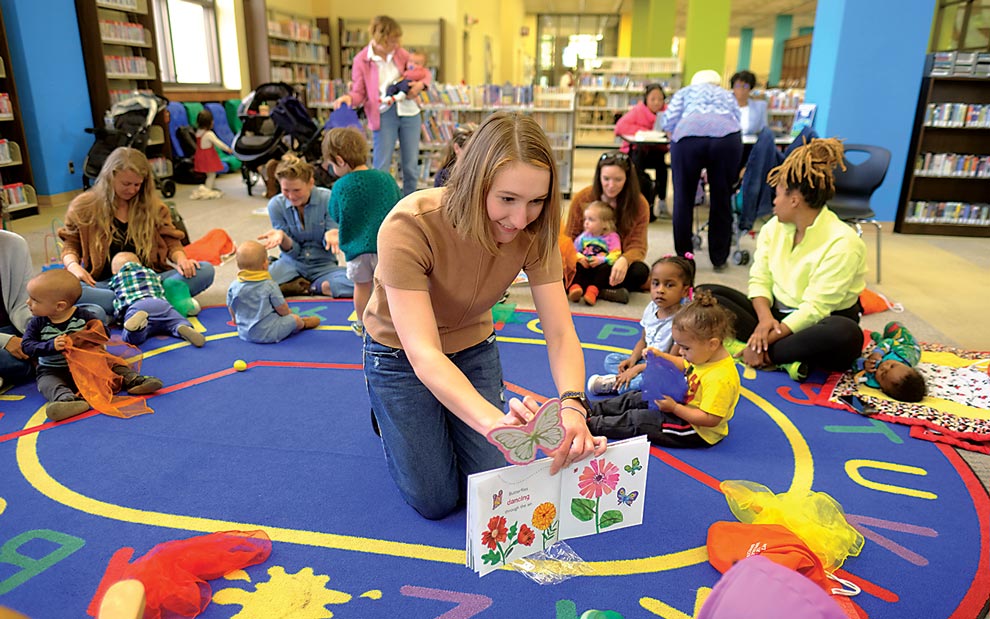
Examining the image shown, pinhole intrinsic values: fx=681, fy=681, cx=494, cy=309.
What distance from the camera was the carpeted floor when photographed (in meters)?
1.74

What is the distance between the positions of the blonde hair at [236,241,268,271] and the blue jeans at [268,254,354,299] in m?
0.72

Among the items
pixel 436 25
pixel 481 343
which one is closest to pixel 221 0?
pixel 436 25

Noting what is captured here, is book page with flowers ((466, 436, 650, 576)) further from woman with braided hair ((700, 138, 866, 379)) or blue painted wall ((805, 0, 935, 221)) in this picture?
blue painted wall ((805, 0, 935, 221))

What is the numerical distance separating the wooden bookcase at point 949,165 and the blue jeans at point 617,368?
4710 millimetres

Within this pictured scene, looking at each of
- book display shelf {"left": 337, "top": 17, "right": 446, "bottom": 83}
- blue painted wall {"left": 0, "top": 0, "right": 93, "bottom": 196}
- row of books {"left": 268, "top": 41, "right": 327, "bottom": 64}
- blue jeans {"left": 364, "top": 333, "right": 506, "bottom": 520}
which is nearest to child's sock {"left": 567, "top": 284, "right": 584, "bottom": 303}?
blue jeans {"left": 364, "top": 333, "right": 506, "bottom": 520}

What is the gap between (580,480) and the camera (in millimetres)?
1576

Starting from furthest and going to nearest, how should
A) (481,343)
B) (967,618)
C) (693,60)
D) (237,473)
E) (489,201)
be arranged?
(693,60), (237,473), (481,343), (967,618), (489,201)

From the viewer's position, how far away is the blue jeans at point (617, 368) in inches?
112

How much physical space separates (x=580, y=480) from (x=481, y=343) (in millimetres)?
633

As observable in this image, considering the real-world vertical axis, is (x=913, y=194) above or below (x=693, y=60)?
below

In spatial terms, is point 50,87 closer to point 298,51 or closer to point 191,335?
point 191,335

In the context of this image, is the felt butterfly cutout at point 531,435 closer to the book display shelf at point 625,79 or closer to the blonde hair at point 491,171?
the blonde hair at point 491,171

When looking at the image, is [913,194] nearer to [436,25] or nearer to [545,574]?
[545,574]

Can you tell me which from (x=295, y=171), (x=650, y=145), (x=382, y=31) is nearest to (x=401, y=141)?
(x=382, y=31)
